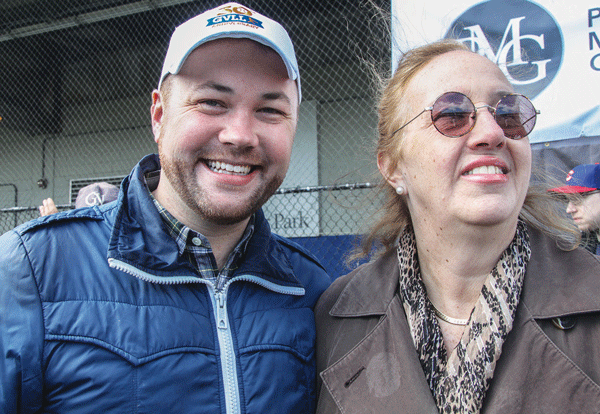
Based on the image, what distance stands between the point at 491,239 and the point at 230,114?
97 centimetres

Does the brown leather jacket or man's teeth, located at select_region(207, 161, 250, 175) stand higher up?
man's teeth, located at select_region(207, 161, 250, 175)

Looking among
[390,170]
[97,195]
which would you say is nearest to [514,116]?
[390,170]

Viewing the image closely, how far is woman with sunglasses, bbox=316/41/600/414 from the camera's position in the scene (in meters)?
1.37

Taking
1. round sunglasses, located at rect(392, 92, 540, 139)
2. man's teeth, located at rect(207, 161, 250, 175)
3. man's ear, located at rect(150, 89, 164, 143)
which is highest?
round sunglasses, located at rect(392, 92, 540, 139)

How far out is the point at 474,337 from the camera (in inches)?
57.0

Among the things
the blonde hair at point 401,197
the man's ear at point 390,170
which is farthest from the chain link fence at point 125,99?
the man's ear at point 390,170

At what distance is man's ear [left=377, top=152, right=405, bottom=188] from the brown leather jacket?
14.7 inches

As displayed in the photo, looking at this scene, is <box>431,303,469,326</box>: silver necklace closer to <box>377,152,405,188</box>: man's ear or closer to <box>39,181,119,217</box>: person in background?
→ <box>377,152,405,188</box>: man's ear

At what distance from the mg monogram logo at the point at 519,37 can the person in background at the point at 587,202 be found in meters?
0.62

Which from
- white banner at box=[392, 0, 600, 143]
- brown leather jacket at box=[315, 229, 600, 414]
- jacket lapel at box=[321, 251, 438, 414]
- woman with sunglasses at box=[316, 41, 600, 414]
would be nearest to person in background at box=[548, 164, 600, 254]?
white banner at box=[392, 0, 600, 143]

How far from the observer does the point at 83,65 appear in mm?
7785

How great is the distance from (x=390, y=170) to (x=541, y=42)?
209 cm

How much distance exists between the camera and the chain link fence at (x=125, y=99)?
6.12 metres

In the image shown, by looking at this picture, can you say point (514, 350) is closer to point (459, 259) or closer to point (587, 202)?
point (459, 259)
